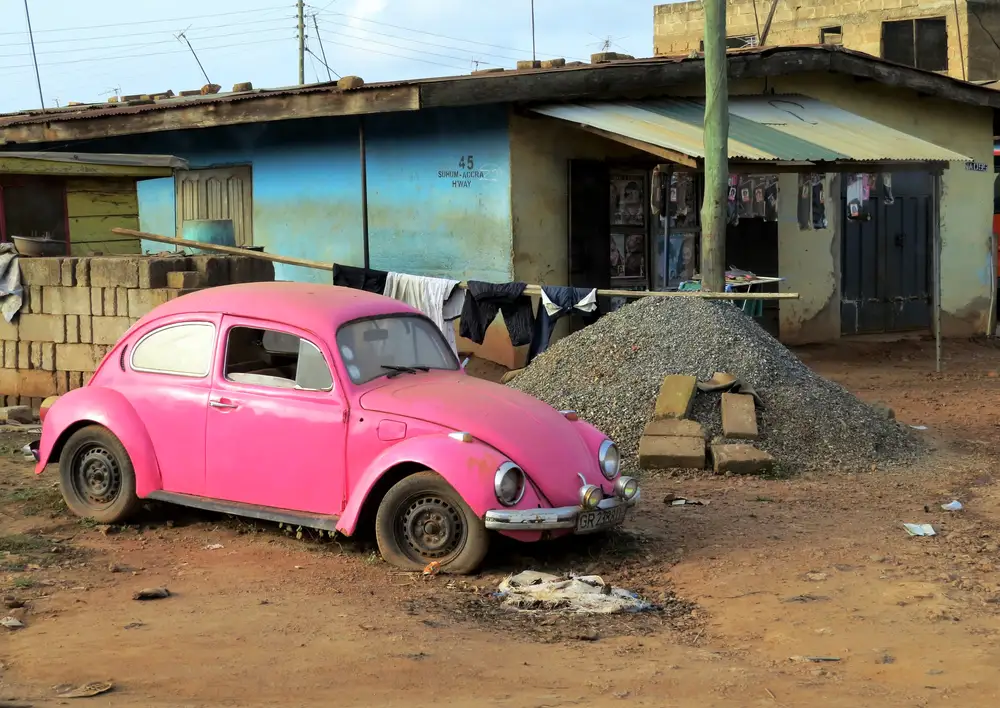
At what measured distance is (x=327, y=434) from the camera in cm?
632

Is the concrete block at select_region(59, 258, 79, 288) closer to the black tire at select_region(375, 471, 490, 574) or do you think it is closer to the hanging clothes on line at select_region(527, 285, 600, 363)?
the hanging clothes on line at select_region(527, 285, 600, 363)

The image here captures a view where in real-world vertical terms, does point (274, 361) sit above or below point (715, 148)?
below

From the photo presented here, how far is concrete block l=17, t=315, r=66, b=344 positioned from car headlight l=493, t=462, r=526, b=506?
6739 millimetres

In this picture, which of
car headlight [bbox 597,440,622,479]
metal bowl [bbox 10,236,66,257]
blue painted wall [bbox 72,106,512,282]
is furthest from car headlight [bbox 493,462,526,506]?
metal bowl [bbox 10,236,66,257]

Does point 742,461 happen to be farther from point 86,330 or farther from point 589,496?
point 86,330

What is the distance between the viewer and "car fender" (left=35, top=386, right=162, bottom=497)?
6.91 metres

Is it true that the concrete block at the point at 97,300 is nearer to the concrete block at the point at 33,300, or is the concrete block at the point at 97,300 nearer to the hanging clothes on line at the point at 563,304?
the concrete block at the point at 33,300

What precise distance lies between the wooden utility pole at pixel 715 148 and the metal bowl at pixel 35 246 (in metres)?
6.44

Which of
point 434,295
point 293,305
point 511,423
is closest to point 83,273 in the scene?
point 434,295

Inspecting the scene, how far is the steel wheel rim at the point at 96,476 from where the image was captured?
280 inches

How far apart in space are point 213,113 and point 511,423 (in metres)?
9.23

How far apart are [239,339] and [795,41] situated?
24.5 meters

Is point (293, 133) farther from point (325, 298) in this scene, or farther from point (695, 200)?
point (325, 298)

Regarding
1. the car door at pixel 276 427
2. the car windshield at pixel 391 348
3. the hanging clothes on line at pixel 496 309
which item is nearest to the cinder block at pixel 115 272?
the hanging clothes on line at pixel 496 309
